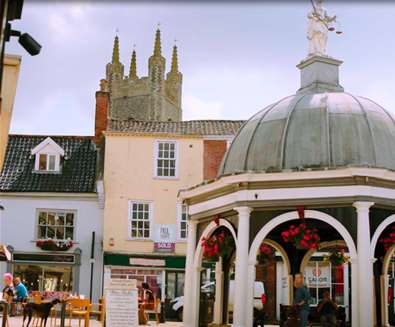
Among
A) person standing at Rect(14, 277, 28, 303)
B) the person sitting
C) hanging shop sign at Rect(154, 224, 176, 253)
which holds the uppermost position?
hanging shop sign at Rect(154, 224, 176, 253)

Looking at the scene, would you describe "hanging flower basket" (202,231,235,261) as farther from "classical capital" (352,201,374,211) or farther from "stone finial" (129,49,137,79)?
"stone finial" (129,49,137,79)

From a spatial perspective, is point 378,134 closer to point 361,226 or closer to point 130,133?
point 361,226

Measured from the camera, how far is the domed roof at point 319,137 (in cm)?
1720

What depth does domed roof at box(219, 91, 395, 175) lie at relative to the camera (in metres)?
17.2

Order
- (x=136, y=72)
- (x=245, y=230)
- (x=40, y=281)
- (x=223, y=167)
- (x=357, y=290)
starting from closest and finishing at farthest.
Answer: (x=357, y=290), (x=245, y=230), (x=223, y=167), (x=40, y=281), (x=136, y=72)

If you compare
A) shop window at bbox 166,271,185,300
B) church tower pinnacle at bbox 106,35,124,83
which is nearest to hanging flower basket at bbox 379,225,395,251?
shop window at bbox 166,271,185,300

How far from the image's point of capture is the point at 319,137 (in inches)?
688


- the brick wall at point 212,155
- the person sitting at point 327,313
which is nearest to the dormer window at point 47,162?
the brick wall at point 212,155

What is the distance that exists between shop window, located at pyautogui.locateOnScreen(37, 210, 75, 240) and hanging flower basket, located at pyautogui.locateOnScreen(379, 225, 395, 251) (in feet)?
67.7

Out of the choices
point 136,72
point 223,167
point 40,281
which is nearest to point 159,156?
point 40,281

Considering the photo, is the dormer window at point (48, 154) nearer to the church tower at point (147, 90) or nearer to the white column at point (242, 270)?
the white column at point (242, 270)

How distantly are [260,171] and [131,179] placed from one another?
2020cm

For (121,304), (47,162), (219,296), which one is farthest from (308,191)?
(47,162)

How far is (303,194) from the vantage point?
16484 millimetres
